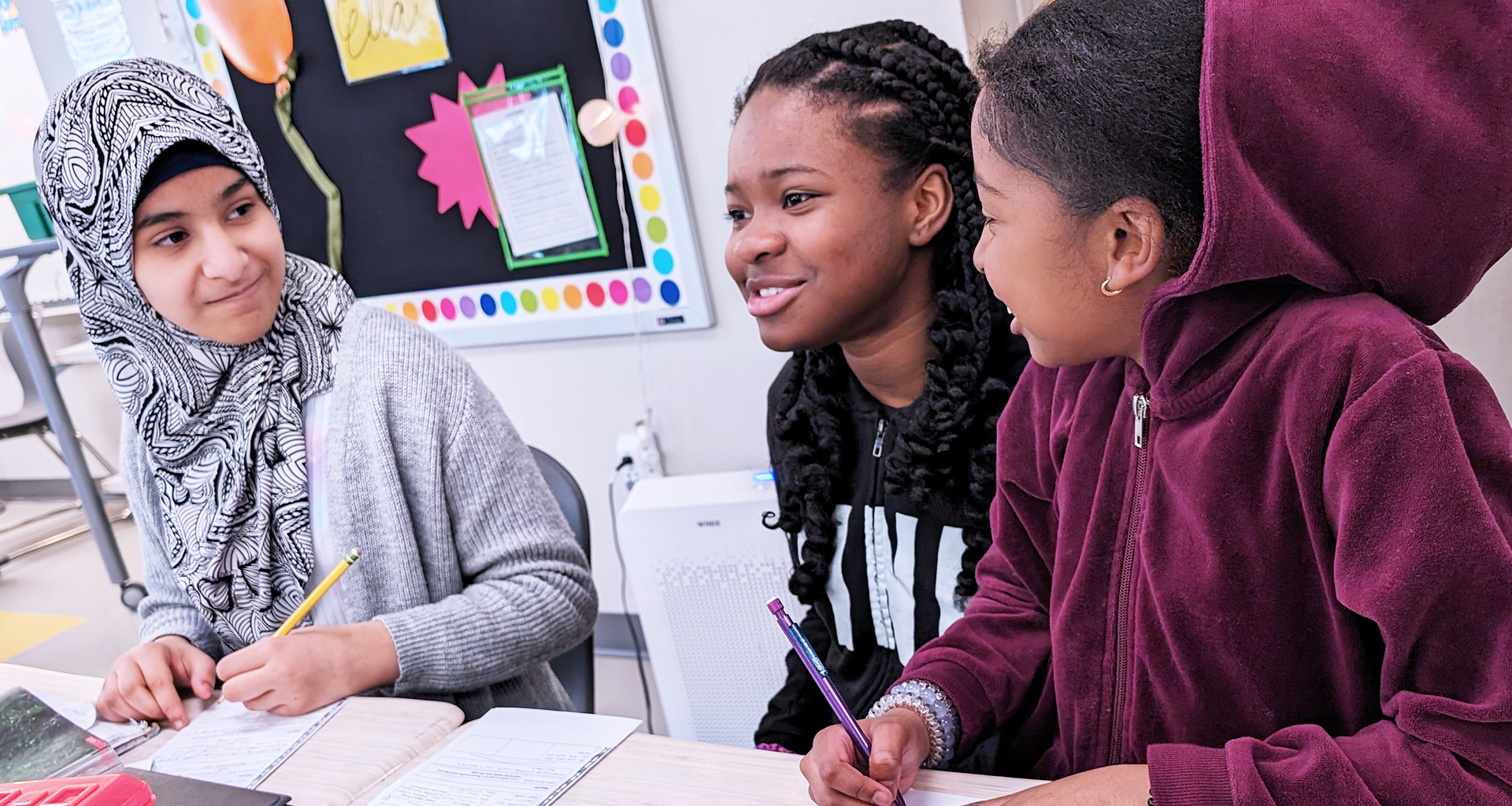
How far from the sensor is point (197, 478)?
1.32 metres

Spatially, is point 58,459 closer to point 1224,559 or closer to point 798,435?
point 798,435

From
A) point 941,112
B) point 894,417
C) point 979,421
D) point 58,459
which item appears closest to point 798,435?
point 894,417

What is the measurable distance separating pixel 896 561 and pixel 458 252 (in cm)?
155

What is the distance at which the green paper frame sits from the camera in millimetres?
2139

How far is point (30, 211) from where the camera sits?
9.82ft

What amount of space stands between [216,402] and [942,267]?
35.7 inches

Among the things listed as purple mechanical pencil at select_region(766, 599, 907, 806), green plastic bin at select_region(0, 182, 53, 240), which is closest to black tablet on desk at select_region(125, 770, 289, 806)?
purple mechanical pencil at select_region(766, 599, 907, 806)

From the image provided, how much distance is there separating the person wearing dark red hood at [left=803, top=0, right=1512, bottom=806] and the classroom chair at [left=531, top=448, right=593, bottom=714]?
625mm

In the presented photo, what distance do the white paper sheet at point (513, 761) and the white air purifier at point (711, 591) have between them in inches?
35.1

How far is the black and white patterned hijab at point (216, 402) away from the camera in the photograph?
126 centimetres

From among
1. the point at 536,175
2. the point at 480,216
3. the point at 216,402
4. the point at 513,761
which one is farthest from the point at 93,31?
the point at 513,761

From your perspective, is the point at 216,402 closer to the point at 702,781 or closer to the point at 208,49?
the point at 702,781

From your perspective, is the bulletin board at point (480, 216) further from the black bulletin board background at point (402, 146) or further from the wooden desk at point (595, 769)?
the wooden desk at point (595, 769)

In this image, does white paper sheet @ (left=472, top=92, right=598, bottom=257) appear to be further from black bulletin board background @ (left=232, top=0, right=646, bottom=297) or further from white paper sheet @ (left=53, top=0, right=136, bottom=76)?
white paper sheet @ (left=53, top=0, right=136, bottom=76)
